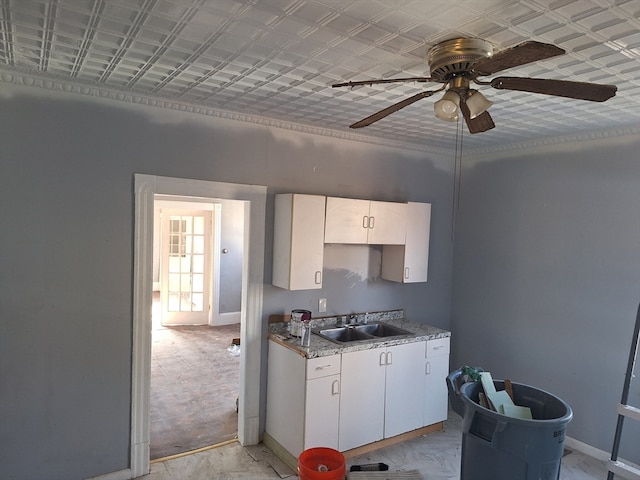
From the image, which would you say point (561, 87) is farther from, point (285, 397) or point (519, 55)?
point (285, 397)

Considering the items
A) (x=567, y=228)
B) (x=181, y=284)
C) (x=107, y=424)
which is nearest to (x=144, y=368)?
(x=107, y=424)

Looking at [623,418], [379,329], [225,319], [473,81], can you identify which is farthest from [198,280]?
[473,81]

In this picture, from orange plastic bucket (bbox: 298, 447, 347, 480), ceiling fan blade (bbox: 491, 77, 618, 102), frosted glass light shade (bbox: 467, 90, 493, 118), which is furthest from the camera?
orange plastic bucket (bbox: 298, 447, 347, 480)

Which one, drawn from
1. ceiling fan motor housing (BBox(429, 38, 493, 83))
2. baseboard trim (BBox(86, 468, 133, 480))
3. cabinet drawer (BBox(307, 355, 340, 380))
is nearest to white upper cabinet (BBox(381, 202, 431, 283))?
cabinet drawer (BBox(307, 355, 340, 380))

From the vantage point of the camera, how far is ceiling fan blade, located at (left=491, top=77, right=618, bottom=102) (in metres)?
1.57

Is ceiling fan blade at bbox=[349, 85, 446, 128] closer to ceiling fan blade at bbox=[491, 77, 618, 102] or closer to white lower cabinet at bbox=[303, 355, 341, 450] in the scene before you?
ceiling fan blade at bbox=[491, 77, 618, 102]

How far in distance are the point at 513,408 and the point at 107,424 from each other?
8.32ft

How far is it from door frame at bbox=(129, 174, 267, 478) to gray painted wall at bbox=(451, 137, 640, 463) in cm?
226

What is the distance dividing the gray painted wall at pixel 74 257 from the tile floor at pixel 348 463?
460mm

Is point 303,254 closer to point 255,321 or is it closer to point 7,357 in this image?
point 255,321

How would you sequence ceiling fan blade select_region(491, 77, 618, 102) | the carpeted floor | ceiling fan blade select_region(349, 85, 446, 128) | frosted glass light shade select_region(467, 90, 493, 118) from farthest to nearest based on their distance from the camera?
the carpeted floor
ceiling fan blade select_region(349, 85, 446, 128)
frosted glass light shade select_region(467, 90, 493, 118)
ceiling fan blade select_region(491, 77, 618, 102)

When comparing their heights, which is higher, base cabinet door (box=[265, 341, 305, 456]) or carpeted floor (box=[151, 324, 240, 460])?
base cabinet door (box=[265, 341, 305, 456])

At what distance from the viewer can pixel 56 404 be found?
270cm

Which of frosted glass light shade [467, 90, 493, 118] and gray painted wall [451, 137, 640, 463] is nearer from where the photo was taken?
frosted glass light shade [467, 90, 493, 118]
